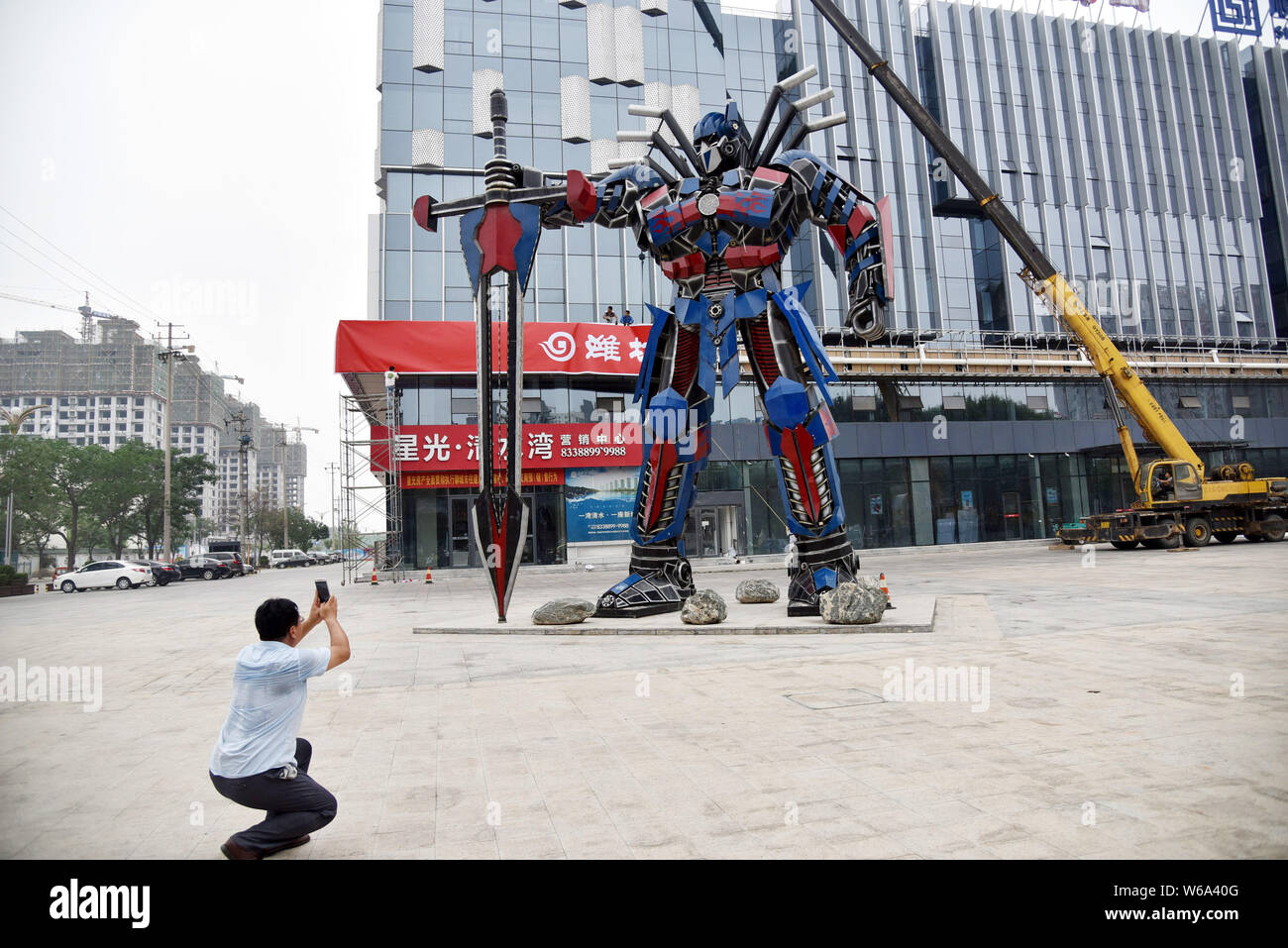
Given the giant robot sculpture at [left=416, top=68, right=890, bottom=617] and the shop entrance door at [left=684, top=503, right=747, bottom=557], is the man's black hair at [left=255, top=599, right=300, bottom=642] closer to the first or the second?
the giant robot sculpture at [left=416, top=68, right=890, bottom=617]

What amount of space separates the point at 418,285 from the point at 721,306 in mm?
22618

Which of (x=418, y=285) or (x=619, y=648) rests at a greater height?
(x=418, y=285)

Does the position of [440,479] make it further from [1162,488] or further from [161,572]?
[1162,488]

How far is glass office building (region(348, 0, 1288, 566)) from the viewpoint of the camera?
1203 inches

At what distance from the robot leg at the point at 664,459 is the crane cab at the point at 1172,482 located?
1898cm

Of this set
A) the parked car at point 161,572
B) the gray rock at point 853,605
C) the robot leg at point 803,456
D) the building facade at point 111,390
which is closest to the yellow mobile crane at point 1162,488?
the robot leg at point 803,456

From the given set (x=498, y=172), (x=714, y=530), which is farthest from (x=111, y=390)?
(x=498, y=172)

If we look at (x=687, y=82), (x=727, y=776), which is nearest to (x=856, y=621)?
(x=727, y=776)

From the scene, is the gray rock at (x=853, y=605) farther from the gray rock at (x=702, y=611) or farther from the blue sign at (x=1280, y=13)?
the blue sign at (x=1280, y=13)

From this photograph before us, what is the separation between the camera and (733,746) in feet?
15.1

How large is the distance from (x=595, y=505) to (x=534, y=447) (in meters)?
3.11

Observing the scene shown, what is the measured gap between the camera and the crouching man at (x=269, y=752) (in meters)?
3.06
